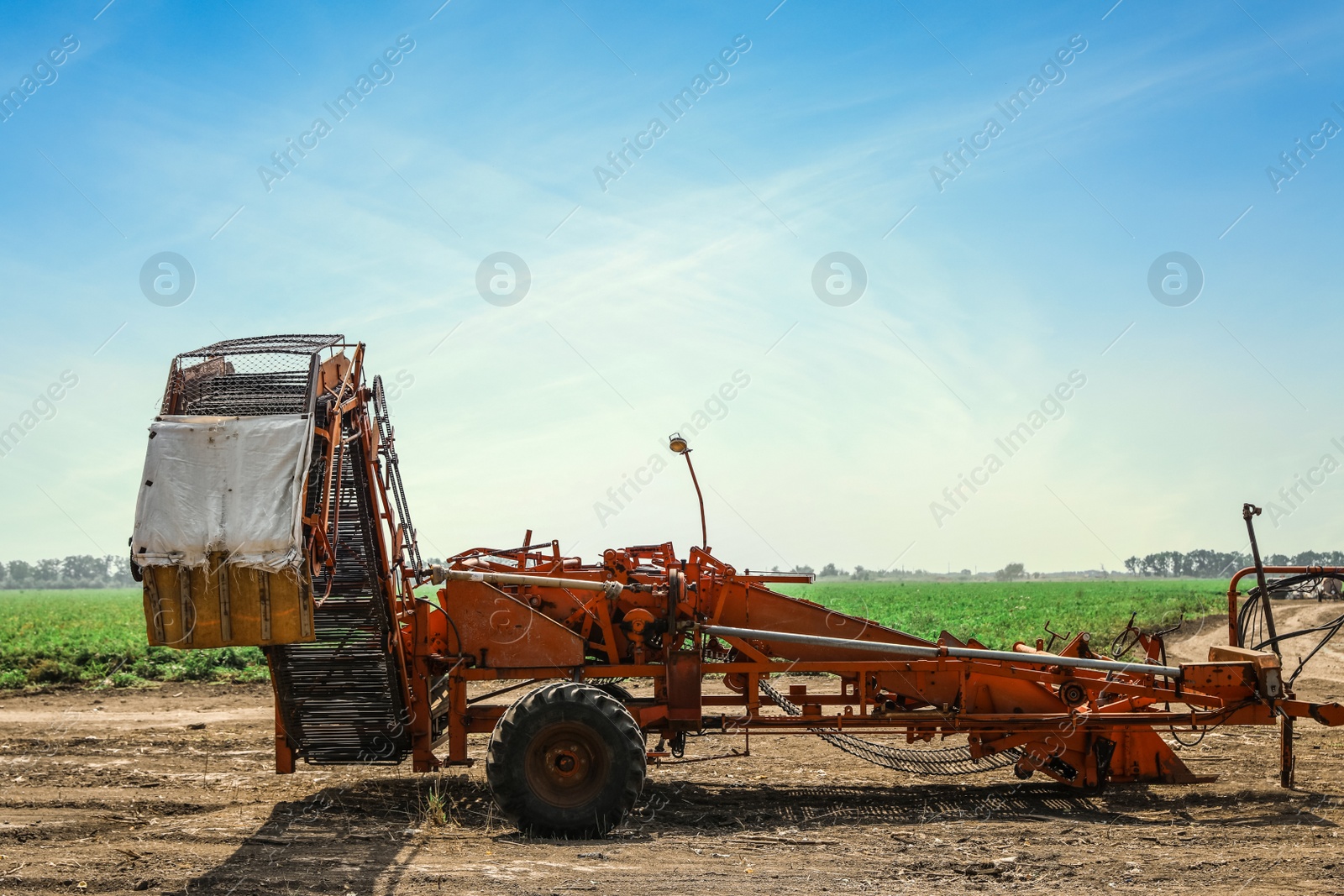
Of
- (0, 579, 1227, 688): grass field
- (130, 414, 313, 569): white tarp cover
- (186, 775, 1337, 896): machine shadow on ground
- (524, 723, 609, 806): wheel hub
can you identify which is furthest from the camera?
(0, 579, 1227, 688): grass field

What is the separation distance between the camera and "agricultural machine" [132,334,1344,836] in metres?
8.73

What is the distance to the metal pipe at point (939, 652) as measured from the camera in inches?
378

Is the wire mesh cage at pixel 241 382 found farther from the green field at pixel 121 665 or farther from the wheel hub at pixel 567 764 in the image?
the green field at pixel 121 665

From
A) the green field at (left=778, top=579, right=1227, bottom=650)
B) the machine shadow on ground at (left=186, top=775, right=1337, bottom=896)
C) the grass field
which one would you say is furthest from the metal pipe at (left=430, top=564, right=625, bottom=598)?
the green field at (left=778, top=579, right=1227, bottom=650)

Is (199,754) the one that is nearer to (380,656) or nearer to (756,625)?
(380,656)

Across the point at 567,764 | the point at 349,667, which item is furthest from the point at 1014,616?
the point at 349,667

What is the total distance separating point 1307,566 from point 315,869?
955 cm

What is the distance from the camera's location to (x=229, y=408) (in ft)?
27.7

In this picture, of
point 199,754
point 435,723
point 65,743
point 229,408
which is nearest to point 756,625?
point 435,723

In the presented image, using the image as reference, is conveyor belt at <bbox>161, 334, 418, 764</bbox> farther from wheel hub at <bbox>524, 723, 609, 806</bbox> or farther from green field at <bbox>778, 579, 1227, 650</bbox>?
green field at <bbox>778, 579, 1227, 650</bbox>

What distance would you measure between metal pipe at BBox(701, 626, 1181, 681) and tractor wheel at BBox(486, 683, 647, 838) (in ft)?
4.47

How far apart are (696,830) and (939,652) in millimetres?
2820

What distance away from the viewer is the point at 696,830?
29.5 ft

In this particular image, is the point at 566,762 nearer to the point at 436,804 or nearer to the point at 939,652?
the point at 436,804
